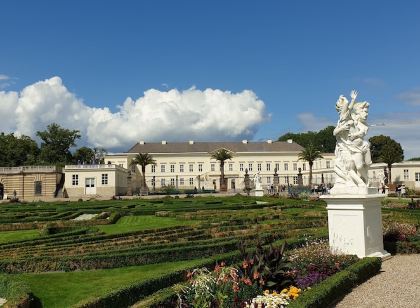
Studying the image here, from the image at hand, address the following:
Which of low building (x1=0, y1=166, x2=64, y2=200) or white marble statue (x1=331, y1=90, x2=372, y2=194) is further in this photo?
low building (x1=0, y1=166, x2=64, y2=200)

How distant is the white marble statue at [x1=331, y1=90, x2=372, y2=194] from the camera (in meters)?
10.8

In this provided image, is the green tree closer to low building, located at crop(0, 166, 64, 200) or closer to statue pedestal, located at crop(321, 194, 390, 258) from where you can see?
low building, located at crop(0, 166, 64, 200)

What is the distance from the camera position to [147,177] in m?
81.5

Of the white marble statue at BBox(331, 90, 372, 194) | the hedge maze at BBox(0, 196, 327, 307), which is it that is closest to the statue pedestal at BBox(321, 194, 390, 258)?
the white marble statue at BBox(331, 90, 372, 194)

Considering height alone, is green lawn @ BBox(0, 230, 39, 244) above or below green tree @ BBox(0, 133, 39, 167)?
below

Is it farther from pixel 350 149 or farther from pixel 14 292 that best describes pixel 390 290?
pixel 14 292

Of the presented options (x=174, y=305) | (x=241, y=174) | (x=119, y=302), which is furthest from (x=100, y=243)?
(x=241, y=174)

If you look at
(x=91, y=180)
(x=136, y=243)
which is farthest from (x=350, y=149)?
(x=91, y=180)

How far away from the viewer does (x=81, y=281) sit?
9750mm

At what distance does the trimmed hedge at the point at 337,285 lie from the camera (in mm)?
6480

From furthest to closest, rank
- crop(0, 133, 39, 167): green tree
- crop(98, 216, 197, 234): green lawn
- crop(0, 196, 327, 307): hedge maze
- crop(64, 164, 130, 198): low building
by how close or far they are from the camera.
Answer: crop(0, 133, 39, 167): green tree
crop(64, 164, 130, 198): low building
crop(98, 216, 197, 234): green lawn
crop(0, 196, 327, 307): hedge maze

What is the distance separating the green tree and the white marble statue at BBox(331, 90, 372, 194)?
219ft

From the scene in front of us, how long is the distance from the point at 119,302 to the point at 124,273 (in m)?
3.12

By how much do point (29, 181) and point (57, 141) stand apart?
2376 cm
